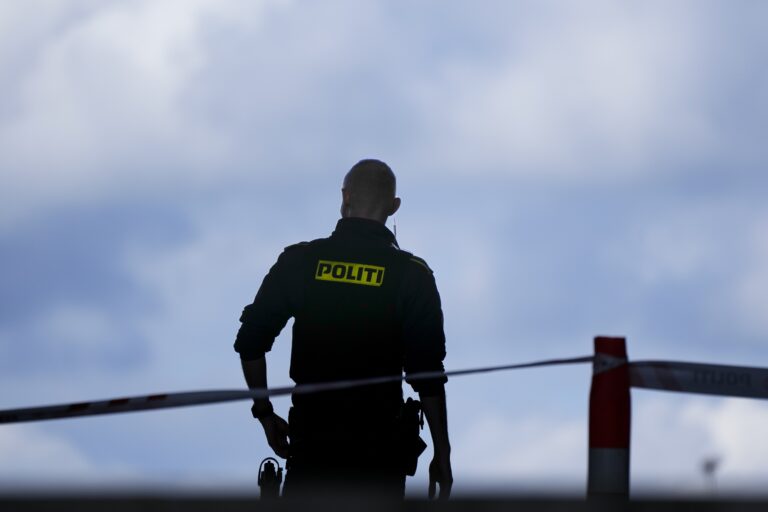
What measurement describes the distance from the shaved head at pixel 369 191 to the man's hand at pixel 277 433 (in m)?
1.17

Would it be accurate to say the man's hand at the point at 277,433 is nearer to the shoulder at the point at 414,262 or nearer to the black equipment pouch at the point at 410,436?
the black equipment pouch at the point at 410,436

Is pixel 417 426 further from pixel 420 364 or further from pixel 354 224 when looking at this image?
pixel 354 224

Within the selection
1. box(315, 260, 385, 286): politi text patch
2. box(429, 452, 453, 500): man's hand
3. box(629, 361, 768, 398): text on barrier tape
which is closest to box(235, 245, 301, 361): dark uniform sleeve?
box(315, 260, 385, 286): politi text patch

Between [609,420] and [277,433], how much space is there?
2.57 meters

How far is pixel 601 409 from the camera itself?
4.57 metres

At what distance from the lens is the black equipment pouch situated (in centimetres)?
640

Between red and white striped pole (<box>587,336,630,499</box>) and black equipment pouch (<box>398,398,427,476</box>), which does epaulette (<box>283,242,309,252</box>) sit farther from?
red and white striped pole (<box>587,336,630,499</box>)

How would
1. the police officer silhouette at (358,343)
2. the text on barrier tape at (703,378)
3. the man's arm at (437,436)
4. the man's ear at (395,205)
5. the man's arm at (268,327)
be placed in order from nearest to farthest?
1. the text on barrier tape at (703,378)
2. the police officer silhouette at (358,343)
3. the man's arm at (437,436)
4. the man's arm at (268,327)
5. the man's ear at (395,205)

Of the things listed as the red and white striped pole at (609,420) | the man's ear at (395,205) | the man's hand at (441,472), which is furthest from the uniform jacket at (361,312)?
the red and white striped pole at (609,420)

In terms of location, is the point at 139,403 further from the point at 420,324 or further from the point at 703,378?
the point at 703,378

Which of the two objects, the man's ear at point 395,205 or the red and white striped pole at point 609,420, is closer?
the red and white striped pole at point 609,420

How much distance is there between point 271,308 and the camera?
662cm

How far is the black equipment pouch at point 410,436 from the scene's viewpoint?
6398mm

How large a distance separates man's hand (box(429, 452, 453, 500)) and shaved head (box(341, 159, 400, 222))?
1.30 metres
